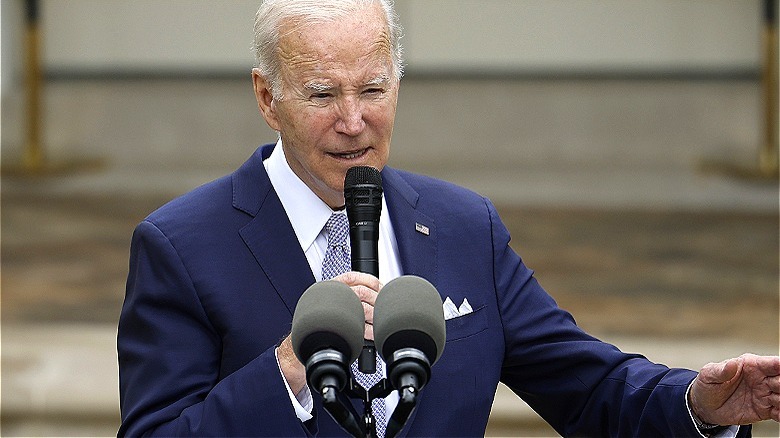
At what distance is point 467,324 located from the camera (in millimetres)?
2172

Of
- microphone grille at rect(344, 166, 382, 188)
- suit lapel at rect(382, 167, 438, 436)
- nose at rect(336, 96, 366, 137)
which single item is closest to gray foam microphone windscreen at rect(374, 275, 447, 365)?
Result: microphone grille at rect(344, 166, 382, 188)

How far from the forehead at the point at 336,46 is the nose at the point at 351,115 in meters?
0.04

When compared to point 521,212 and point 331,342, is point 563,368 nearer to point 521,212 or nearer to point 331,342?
point 331,342

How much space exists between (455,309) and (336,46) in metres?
0.48

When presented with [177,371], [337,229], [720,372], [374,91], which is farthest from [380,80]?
[720,372]

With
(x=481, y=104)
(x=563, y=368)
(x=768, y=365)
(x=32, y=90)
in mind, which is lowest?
(x=481, y=104)

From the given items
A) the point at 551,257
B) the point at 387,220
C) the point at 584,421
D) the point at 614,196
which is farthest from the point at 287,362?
the point at 614,196

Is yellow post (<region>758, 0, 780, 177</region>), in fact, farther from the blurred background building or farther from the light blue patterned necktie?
the light blue patterned necktie

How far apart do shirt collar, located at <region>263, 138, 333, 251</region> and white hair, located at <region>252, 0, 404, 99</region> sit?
0.53 ft

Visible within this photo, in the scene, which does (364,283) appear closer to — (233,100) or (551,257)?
(551,257)

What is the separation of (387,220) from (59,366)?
3.41 m

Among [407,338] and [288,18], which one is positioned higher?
[288,18]

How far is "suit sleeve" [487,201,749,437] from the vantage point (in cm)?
215

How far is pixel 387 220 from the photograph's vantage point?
2250mm
